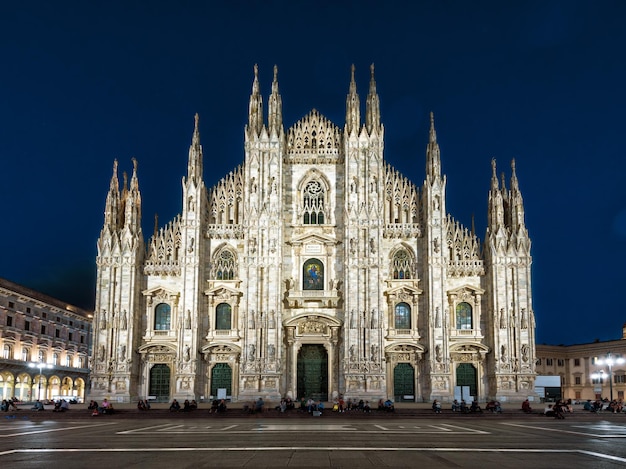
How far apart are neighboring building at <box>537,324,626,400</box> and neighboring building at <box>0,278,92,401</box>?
2373 inches

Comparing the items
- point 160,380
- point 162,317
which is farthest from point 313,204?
point 160,380

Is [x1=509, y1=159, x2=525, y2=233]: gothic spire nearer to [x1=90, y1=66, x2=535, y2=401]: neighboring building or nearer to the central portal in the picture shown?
[x1=90, y1=66, x2=535, y2=401]: neighboring building

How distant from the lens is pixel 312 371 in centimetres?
5644

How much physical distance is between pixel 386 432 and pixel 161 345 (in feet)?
97.6

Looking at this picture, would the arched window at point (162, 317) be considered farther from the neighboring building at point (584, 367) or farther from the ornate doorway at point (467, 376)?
the neighboring building at point (584, 367)

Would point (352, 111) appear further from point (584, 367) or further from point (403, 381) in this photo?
point (584, 367)

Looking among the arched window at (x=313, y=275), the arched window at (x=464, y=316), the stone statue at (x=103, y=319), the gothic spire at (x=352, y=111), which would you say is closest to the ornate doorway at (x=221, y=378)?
the arched window at (x=313, y=275)

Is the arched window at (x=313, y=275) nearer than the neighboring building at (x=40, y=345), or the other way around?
the arched window at (x=313, y=275)

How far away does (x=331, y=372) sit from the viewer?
55.6 metres

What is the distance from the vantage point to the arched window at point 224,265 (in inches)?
2272

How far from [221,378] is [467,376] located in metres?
18.9

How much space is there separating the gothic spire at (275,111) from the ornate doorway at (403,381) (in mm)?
20933

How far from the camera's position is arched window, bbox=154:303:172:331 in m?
56.9

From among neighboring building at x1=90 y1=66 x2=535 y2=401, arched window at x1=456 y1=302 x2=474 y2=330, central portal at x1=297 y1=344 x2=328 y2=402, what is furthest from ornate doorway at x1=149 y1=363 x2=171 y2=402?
arched window at x1=456 y1=302 x2=474 y2=330
